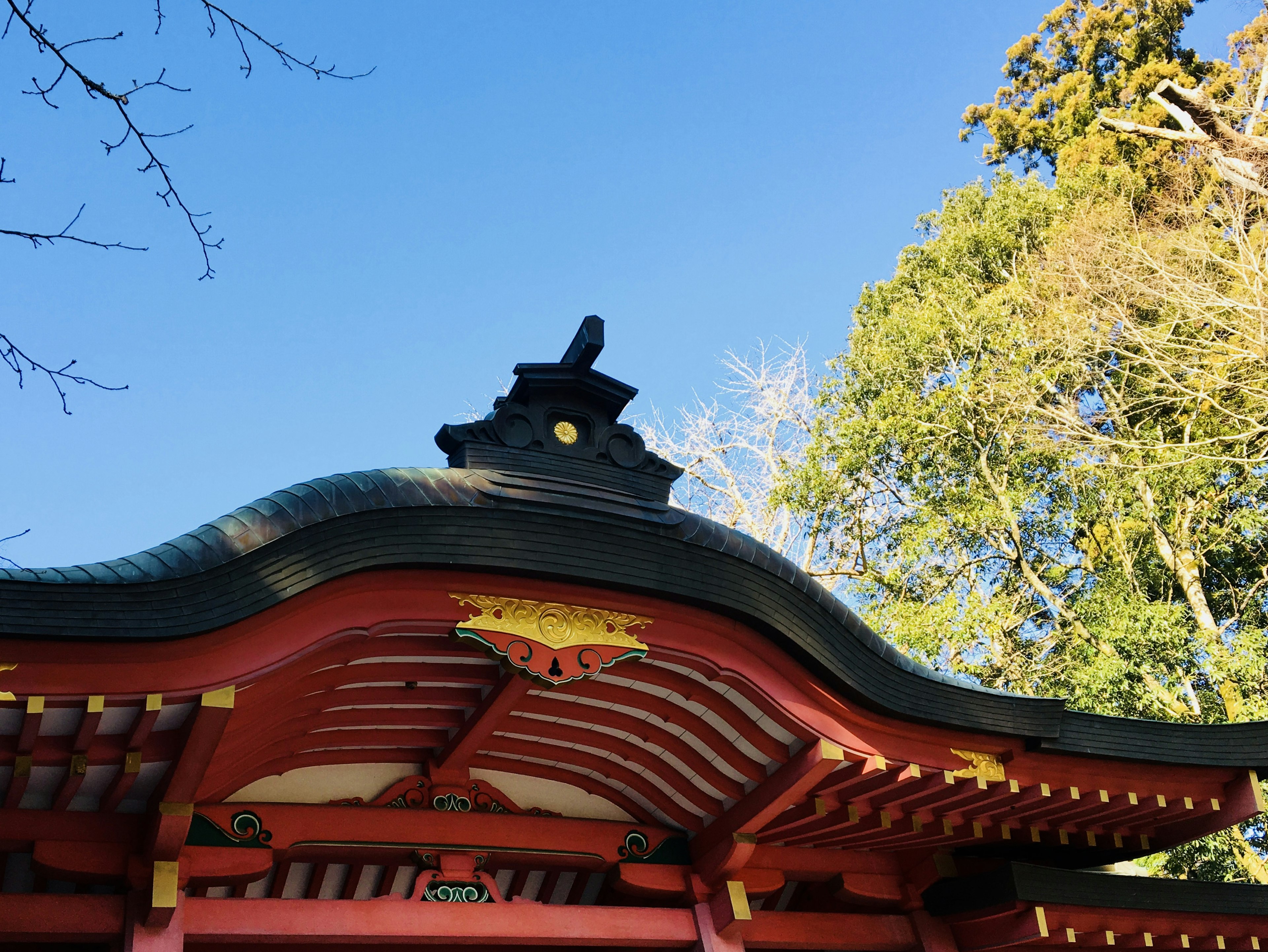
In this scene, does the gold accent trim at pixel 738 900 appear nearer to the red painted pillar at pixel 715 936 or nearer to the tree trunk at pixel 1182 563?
the red painted pillar at pixel 715 936

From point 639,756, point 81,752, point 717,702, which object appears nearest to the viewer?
point 81,752

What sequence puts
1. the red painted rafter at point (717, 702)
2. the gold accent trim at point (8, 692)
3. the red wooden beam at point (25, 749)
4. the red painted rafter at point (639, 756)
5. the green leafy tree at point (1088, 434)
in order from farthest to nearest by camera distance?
the green leafy tree at point (1088, 434), the red painted rafter at point (639, 756), the red painted rafter at point (717, 702), the red wooden beam at point (25, 749), the gold accent trim at point (8, 692)

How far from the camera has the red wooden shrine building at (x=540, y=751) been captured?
13.1 feet

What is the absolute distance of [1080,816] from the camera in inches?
239

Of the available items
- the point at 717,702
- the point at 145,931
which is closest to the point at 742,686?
the point at 717,702

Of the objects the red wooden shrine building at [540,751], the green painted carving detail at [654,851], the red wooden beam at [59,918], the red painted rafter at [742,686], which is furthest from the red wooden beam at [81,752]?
the green painted carving detail at [654,851]

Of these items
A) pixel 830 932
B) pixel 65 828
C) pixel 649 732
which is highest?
pixel 649 732

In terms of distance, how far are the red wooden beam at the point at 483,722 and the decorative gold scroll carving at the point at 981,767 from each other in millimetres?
2200

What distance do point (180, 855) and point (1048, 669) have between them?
39.9ft

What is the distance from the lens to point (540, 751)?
563 centimetres

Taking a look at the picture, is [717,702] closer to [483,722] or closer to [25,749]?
[483,722]

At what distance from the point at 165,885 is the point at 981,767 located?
3.80 metres

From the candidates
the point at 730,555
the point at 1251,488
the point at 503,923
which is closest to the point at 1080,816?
the point at 730,555

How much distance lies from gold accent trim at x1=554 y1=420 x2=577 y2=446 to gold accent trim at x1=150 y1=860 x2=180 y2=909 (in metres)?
2.40
